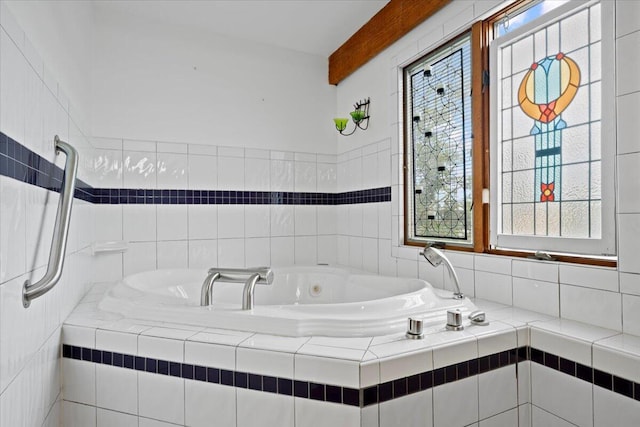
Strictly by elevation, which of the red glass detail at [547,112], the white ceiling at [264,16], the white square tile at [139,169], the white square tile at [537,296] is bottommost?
the white square tile at [537,296]

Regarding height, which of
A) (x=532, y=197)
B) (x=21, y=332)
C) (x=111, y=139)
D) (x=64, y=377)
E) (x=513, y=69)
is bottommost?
(x=64, y=377)

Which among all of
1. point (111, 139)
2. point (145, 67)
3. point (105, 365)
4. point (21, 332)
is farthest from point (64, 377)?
point (145, 67)

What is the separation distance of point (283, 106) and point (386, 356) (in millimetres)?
2469

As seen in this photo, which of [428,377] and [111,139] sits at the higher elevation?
[111,139]

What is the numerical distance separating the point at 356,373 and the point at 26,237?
1.15 meters

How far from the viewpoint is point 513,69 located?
6.16 ft

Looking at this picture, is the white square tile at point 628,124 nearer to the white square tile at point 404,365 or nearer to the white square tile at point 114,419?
the white square tile at point 404,365

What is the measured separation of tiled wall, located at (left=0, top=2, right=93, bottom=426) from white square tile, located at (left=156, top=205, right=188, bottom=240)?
3.69 ft

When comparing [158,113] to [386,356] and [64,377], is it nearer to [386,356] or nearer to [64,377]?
[64,377]

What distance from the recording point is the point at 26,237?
1.22 m

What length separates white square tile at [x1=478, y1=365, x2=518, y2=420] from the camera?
1447mm

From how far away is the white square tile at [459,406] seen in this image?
134cm

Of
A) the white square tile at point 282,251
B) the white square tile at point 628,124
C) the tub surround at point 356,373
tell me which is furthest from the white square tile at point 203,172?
the white square tile at point 628,124

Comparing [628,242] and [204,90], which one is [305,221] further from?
[628,242]
